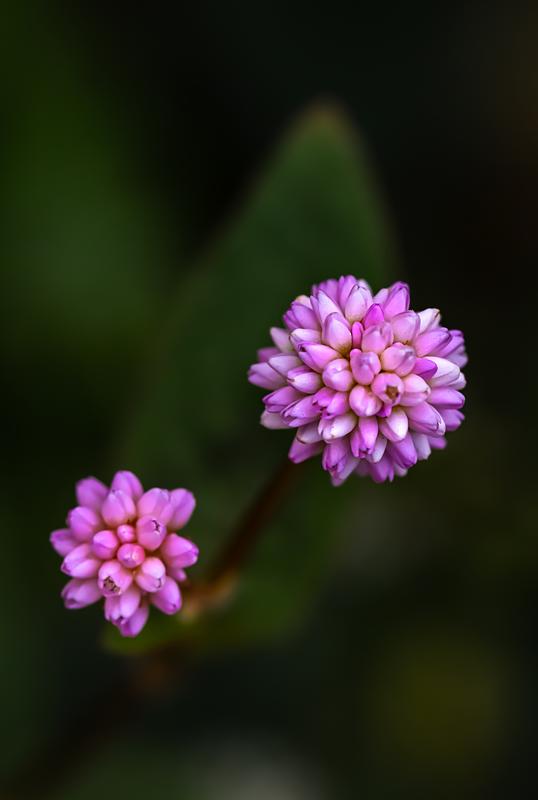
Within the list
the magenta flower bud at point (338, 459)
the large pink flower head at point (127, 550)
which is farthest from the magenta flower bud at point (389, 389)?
the large pink flower head at point (127, 550)

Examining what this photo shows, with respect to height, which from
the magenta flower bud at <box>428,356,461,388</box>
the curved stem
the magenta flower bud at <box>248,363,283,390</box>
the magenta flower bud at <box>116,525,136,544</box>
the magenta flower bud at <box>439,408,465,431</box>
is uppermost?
the magenta flower bud at <box>428,356,461,388</box>

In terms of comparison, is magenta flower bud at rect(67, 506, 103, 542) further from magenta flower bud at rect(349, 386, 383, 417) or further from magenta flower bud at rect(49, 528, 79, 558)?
magenta flower bud at rect(349, 386, 383, 417)

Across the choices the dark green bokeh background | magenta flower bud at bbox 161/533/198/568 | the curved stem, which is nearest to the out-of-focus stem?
the curved stem

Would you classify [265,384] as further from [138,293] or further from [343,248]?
[138,293]

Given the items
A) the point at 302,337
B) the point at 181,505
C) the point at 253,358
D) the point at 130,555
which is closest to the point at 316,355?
the point at 302,337

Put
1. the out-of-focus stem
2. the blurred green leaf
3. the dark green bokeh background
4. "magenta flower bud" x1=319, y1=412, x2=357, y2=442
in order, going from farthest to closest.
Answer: the dark green bokeh background
the blurred green leaf
the out-of-focus stem
"magenta flower bud" x1=319, y1=412, x2=357, y2=442

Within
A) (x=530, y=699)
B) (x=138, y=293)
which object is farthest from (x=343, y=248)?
(x=530, y=699)

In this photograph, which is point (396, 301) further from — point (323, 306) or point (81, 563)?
point (81, 563)
